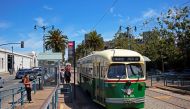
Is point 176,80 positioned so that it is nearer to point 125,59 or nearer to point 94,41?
point 125,59

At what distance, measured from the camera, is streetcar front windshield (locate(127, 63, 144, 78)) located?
16.8 meters

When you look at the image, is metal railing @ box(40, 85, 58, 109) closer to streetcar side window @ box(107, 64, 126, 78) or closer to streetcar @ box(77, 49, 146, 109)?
streetcar @ box(77, 49, 146, 109)

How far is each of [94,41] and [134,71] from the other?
217 ft

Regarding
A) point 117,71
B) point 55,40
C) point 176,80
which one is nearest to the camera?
point 117,71

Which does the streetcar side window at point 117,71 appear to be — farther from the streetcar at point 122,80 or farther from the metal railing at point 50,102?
the metal railing at point 50,102

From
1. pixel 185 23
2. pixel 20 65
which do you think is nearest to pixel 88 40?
pixel 185 23

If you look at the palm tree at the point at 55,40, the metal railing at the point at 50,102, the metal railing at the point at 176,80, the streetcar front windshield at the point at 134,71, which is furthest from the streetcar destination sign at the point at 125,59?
the palm tree at the point at 55,40

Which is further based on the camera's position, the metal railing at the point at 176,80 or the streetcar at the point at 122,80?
the metal railing at the point at 176,80

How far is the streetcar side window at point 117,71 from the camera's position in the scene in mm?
16656

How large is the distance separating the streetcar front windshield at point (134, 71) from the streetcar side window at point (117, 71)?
0.80 ft

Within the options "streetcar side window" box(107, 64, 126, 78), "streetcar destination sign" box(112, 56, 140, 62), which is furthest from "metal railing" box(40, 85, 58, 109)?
"streetcar destination sign" box(112, 56, 140, 62)

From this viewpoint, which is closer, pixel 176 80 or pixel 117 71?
pixel 117 71

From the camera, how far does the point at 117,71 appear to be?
16.8 m

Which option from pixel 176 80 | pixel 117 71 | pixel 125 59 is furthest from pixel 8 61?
pixel 117 71
